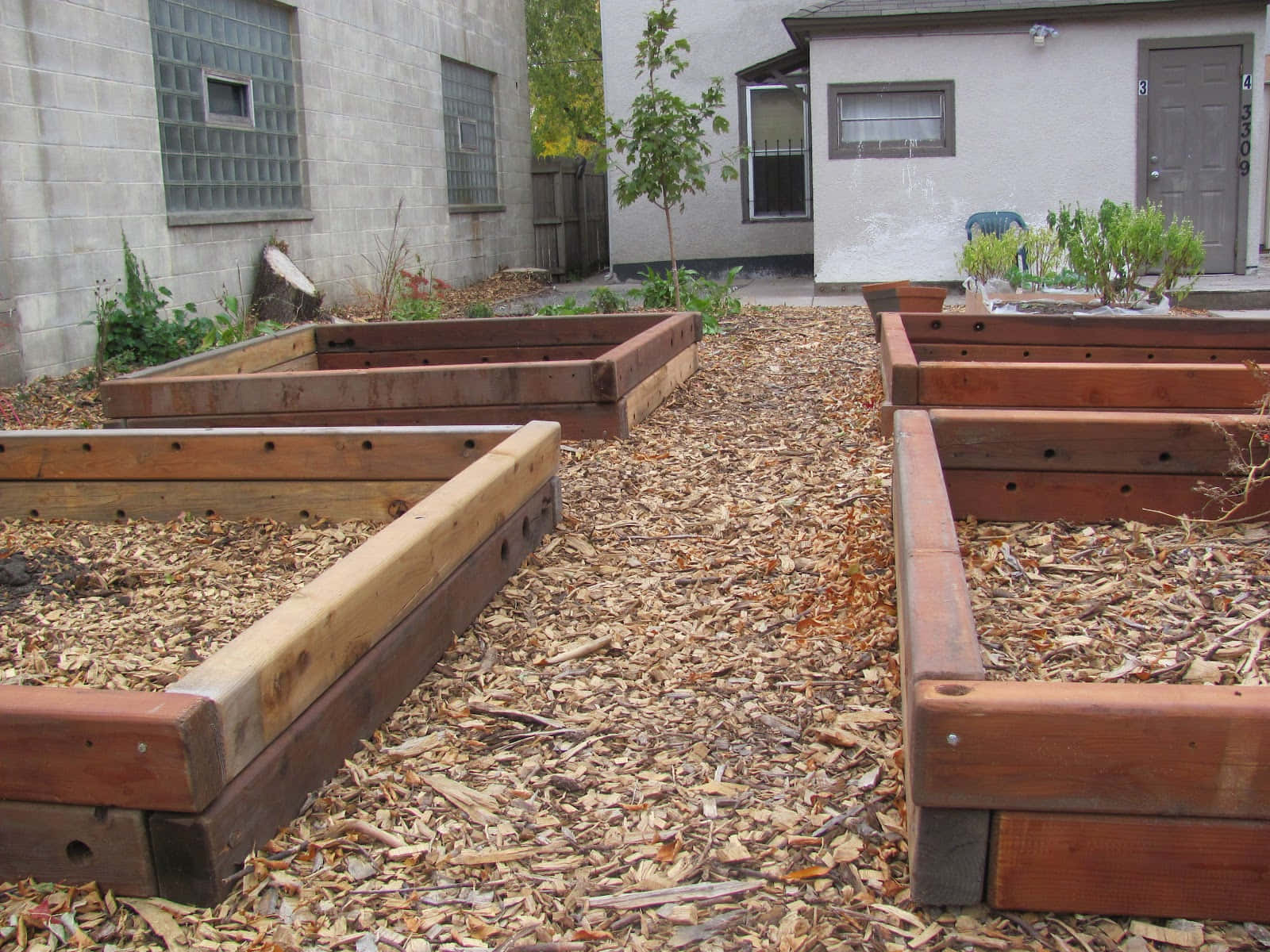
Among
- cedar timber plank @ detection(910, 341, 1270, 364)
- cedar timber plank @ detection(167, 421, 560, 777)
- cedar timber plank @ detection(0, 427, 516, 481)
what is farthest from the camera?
cedar timber plank @ detection(910, 341, 1270, 364)

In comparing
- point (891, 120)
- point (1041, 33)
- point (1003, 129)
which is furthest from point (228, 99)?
point (1041, 33)

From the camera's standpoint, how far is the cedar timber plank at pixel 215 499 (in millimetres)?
4129

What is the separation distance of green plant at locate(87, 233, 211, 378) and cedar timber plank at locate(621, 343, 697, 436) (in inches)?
137

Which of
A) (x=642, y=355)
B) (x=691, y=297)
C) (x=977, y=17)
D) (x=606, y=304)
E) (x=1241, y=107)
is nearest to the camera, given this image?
(x=642, y=355)

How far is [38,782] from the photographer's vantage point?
81.6 inches

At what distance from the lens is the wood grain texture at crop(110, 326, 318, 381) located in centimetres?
574

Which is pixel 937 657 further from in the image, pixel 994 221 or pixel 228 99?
pixel 994 221

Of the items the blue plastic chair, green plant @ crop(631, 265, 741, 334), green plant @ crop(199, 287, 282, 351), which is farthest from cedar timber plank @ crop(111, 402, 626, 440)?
the blue plastic chair

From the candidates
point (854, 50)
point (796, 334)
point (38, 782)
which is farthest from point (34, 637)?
point (854, 50)

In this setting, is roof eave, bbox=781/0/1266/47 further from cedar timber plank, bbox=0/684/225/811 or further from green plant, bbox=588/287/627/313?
cedar timber plank, bbox=0/684/225/811

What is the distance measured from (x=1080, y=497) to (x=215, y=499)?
2.91 m

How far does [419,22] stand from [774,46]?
440 centimetres

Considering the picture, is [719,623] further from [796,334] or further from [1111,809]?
[796,334]

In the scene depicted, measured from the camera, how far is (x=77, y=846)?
6.89ft
